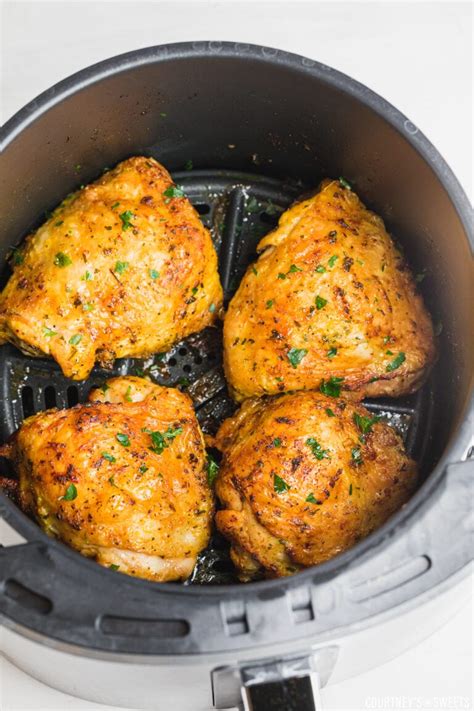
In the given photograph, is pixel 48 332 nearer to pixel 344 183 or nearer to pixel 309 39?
pixel 344 183

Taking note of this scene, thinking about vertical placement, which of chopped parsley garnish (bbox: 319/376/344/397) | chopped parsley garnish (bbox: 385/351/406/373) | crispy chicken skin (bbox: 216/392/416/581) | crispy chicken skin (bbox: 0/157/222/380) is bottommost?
crispy chicken skin (bbox: 216/392/416/581)

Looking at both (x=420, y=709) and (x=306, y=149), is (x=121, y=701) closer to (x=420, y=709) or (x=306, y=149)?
(x=420, y=709)

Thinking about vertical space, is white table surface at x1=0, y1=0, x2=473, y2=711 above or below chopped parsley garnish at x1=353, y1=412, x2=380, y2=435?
above

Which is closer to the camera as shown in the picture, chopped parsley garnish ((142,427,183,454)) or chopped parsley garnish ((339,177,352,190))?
chopped parsley garnish ((142,427,183,454))

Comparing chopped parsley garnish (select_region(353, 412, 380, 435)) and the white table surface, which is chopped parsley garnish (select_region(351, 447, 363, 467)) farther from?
the white table surface

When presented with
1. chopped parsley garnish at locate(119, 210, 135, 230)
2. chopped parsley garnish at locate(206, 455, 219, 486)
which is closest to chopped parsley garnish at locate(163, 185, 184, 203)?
chopped parsley garnish at locate(119, 210, 135, 230)

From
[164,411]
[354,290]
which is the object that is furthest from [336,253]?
[164,411]
